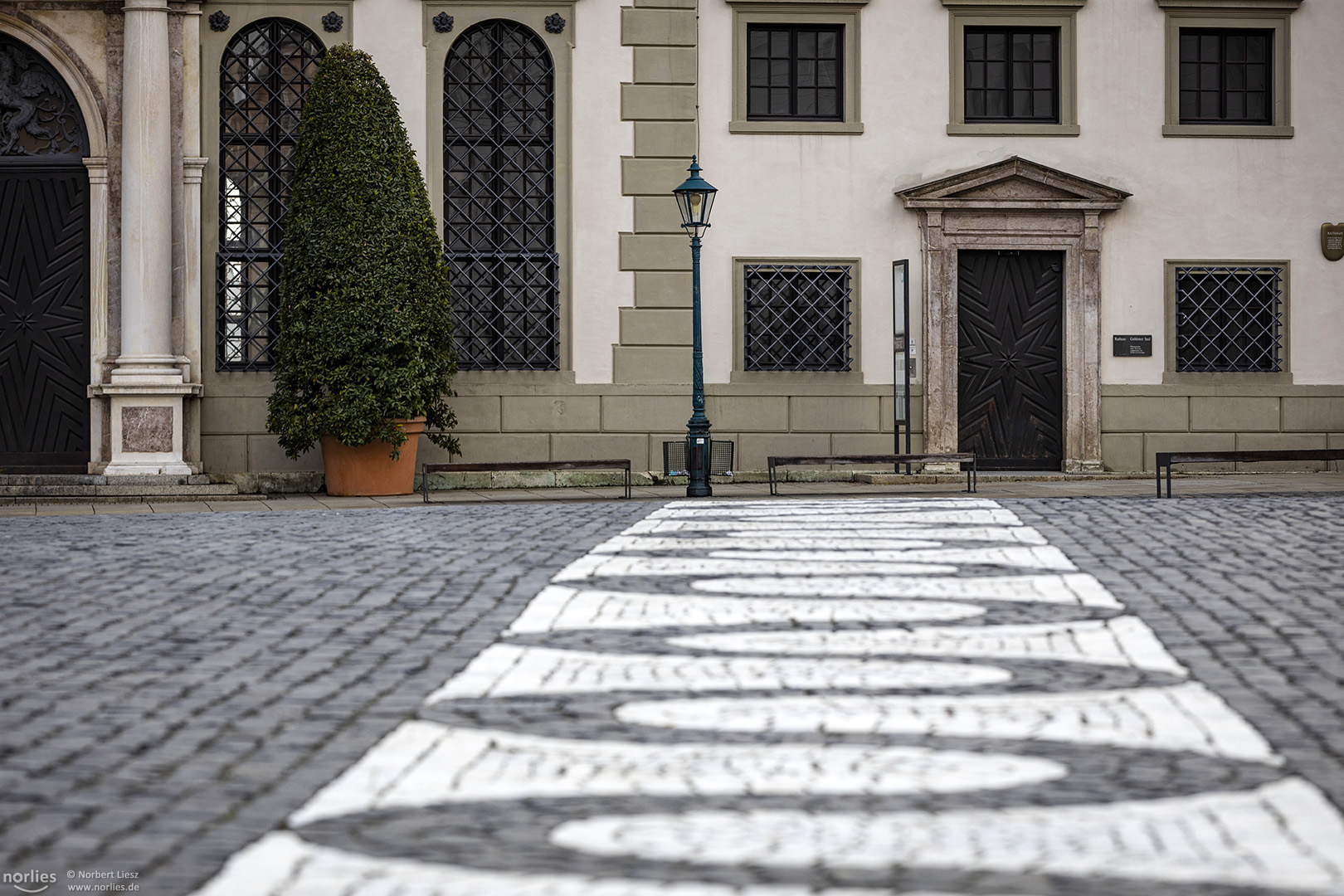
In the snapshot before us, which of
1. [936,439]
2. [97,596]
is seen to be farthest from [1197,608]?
[936,439]

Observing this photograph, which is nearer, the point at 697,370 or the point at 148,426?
the point at 697,370

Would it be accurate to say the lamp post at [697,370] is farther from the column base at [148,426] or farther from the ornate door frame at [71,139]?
the ornate door frame at [71,139]

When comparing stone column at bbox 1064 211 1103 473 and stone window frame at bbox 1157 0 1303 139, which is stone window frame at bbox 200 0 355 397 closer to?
stone column at bbox 1064 211 1103 473

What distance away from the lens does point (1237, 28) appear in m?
19.9

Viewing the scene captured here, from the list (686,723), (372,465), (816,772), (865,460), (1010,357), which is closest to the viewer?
(816,772)

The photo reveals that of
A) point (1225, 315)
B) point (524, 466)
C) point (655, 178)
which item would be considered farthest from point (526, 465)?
point (1225, 315)

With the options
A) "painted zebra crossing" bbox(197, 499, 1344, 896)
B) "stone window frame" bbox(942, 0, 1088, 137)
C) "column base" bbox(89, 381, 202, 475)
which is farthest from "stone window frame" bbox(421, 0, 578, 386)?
"painted zebra crossing" bbox(197, 499, 1344, 896)

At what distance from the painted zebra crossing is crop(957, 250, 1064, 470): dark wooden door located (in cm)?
1255

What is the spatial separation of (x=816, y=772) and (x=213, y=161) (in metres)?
16.2

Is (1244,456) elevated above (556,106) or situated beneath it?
situated beneath

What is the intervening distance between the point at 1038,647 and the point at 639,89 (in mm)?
14004

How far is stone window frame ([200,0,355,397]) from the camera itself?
741 inches

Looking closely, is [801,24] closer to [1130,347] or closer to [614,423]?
[614,423]

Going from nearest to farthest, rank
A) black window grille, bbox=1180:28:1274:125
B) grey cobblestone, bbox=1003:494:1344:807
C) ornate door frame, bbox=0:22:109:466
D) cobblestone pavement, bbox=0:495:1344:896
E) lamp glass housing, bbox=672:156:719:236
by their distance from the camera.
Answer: cobblestone pavement, bbox=0:495:1344:896
grey cobblestone, bbox=1003:494:1344:807
lamp glass housing, bbox=672:156:719:236
ornate door frame, bbox=0:22:109:466
black window grille, bbox=1180:28:1274:125
